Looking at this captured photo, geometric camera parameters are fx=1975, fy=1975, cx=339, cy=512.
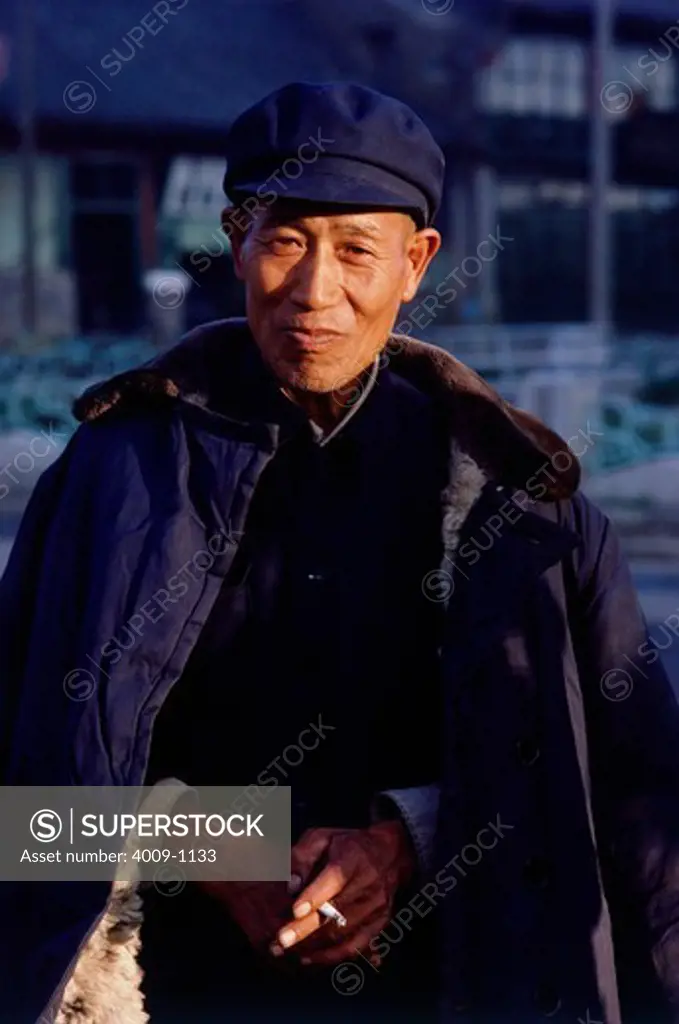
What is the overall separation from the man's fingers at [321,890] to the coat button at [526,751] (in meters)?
0.22

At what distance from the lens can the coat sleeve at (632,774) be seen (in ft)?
7.14

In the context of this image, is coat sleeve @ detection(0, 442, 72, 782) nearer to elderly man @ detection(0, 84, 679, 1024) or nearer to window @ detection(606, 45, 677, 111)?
elderly man @ detection(0, 84, 679, 1024)

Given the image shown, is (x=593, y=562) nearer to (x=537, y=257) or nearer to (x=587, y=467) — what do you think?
(x=587, y=467)

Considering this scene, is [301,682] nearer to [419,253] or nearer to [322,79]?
[419,253]

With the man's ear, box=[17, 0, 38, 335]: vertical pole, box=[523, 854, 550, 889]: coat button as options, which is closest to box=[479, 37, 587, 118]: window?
box=[17, 0, 38, 335]: vertical pole

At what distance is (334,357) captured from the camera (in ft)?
7.11

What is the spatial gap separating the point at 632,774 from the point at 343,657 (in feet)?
1.15

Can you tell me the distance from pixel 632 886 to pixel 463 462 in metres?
0.51

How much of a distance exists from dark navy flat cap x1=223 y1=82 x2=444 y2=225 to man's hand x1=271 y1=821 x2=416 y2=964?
672 mm

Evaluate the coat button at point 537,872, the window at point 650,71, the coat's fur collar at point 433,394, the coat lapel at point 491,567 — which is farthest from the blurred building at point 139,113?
the coat button at point 537,872

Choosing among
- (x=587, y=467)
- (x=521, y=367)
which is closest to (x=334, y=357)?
(x=587, y=467)

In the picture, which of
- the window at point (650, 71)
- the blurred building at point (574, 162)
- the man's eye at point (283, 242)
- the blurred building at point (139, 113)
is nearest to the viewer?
the man's eye at point (283, 242)

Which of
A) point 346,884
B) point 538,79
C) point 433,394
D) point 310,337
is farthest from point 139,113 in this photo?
point 346,884

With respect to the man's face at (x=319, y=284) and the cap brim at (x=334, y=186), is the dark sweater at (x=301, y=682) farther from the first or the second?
the cap brim at (x=334, y=186)
